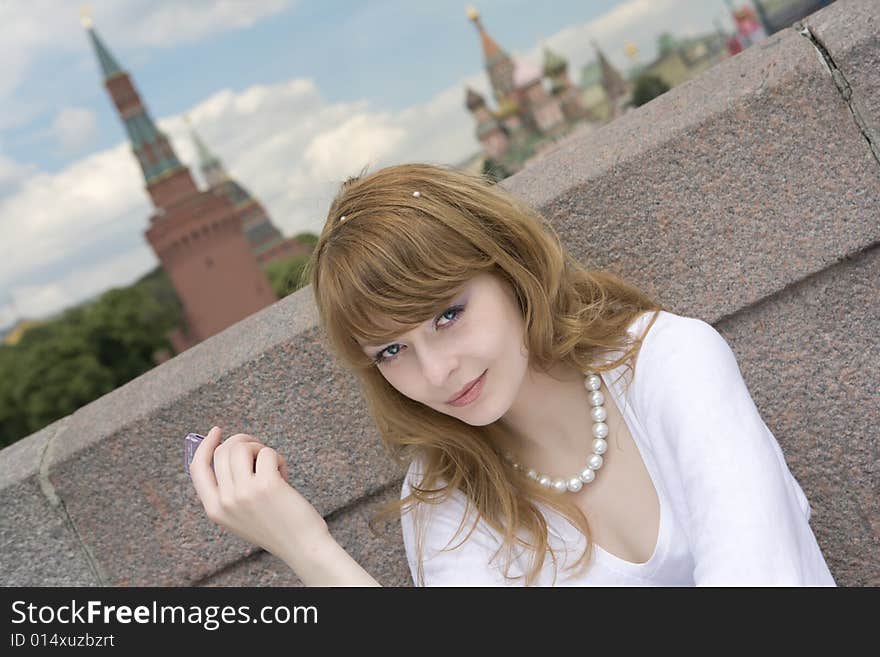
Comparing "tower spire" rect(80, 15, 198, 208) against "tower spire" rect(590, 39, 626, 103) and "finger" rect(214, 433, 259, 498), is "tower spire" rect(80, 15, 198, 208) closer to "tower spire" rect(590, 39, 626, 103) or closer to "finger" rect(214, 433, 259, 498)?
"tower spire" rect(590, 39, 626, 103)

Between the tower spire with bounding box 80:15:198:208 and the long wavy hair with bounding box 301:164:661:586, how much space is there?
75689mm

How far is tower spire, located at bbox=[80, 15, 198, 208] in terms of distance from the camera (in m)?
75.5

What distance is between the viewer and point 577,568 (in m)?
2.01

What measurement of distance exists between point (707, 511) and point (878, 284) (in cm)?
115

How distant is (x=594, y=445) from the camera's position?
2084mm

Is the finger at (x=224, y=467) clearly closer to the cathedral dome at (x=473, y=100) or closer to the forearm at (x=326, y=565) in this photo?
the forearm at (x=326, y=565)

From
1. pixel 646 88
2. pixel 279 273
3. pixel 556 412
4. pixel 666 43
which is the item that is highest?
pixel 666 43

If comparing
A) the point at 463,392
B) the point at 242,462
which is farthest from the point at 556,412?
the point at 242,462

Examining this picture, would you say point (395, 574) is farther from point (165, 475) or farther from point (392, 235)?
point (392, 235)

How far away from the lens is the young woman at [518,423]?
68.4 inches

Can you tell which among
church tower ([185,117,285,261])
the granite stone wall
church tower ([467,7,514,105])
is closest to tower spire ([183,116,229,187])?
church tower ([185,117,285,261])

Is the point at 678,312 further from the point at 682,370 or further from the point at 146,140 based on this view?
the point at 146,140

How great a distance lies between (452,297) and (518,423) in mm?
434
